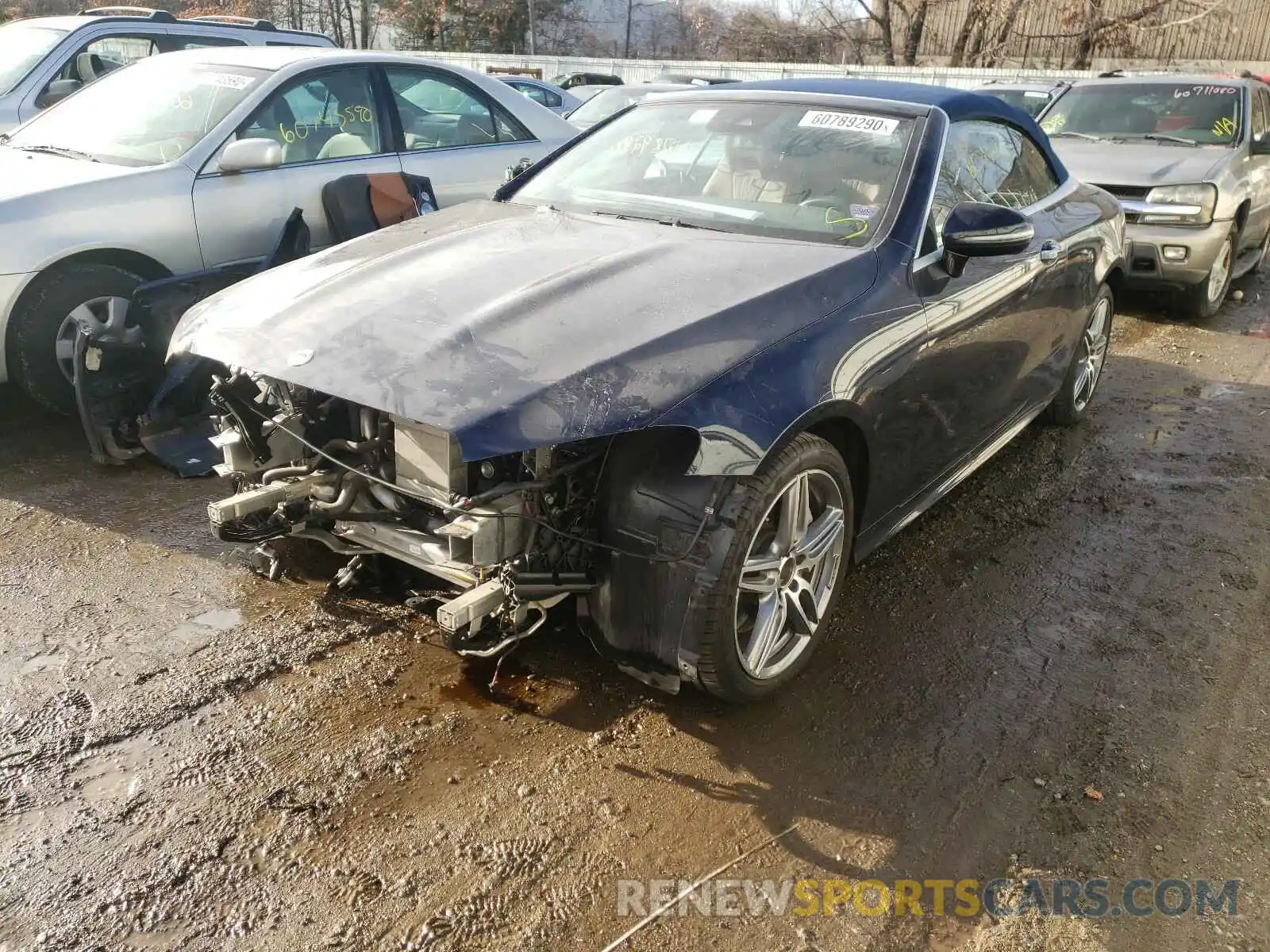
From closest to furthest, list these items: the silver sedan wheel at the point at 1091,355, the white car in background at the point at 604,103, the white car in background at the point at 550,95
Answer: the silver sedan wheel at the point at 1091,355 → the white car in background at the point at 604,103 → the white car in background at the point at 550,95

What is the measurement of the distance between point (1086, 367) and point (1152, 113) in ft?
15.7

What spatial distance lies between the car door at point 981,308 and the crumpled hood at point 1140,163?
12.8ft

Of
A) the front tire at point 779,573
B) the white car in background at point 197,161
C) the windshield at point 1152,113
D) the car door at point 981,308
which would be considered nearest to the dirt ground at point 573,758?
the front tire at point 779,573

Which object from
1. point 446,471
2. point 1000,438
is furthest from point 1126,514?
point 446,471

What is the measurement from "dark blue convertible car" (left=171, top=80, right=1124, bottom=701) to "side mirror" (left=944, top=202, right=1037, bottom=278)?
11 millimetres

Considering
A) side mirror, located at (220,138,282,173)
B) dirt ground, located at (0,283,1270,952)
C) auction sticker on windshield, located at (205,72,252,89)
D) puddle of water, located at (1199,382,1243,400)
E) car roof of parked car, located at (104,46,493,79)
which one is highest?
car roof of parked car, located at (104,46,493,79)

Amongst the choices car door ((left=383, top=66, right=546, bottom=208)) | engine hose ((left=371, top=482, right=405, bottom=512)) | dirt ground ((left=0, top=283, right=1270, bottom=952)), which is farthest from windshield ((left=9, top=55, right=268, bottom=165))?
engine hose ((left=371, top=482, right=405, bottom=512))

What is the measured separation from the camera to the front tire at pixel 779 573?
8.91 feet

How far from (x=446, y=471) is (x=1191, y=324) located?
7.58 meters

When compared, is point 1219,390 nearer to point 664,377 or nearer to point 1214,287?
point 1214,287

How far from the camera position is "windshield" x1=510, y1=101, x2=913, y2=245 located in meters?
3.48

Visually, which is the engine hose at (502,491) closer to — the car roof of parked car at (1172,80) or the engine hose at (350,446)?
the engine hose at (350,446)

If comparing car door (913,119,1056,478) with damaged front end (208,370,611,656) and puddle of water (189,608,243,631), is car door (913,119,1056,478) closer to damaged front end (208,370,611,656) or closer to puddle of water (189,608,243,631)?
damaged front end (208,370,611,656)

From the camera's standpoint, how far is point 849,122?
12.3 feet
